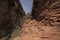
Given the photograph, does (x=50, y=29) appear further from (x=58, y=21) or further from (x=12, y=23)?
(x=12, y=23)

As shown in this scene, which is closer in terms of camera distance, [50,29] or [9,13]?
[50,29]

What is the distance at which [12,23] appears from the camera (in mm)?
20734

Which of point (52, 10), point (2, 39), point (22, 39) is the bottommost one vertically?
point (2, 39)

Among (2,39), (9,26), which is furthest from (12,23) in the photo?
(2,39)

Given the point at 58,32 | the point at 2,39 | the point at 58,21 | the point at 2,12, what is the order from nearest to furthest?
the point at 58,32 → the point at 58,21 → the point at 2,39 → the point at 2,12

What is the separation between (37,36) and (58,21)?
3.81ft

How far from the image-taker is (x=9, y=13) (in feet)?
66.2

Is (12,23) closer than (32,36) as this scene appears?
No

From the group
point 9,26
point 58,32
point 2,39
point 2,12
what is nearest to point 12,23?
point 9,26

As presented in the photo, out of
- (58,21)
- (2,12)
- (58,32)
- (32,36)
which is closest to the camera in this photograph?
(58,32)

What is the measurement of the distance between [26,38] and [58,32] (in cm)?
175

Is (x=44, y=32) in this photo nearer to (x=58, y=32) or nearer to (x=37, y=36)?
(x=37, y=36)

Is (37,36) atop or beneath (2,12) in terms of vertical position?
beneath

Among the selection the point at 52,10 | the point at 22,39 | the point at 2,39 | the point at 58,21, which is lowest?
the point at 2,39
